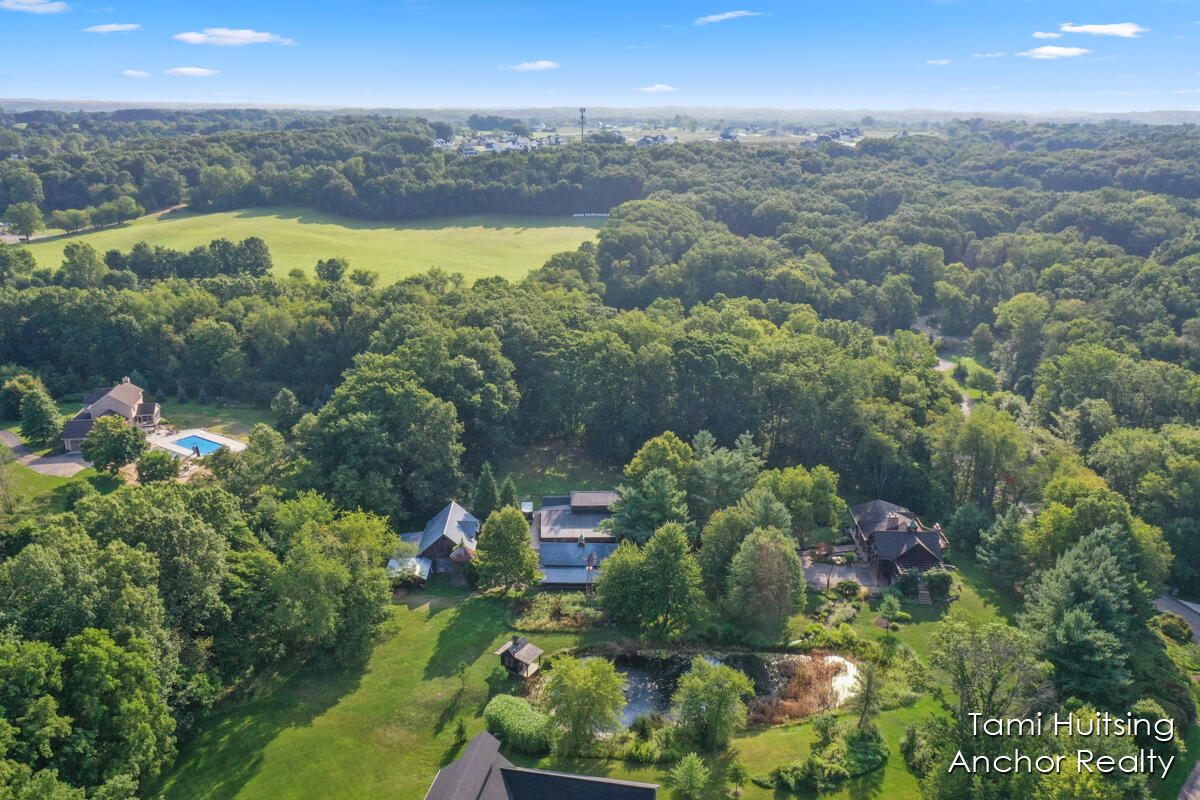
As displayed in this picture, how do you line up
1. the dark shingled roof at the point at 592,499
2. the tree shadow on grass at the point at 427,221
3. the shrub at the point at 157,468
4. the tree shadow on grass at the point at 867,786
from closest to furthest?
the tree shadow on grass at the point at 867,786
the shrub at the point at 157,468
the dark shingled roof at the point at 592,499
the tree shadow on grass at the point at 427,221

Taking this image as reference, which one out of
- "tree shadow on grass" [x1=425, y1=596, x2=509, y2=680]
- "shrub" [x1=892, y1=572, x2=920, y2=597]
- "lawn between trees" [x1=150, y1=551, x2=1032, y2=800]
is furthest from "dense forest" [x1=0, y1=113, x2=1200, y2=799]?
"shrub" [x1=892, y1=572, x2=920, y2=597]

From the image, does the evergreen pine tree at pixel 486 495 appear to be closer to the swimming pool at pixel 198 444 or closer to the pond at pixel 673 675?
the pond at pixel 673 675

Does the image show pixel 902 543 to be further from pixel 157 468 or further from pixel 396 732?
pixel 157 468

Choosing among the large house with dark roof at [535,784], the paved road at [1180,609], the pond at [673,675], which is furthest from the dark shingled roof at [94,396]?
the paved road at [1180,609]

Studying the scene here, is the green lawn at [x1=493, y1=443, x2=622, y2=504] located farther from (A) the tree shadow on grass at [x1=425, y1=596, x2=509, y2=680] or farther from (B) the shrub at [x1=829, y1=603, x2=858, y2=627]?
(B) the shrub at [x1=829, y1=603, x2=858, y2=627]

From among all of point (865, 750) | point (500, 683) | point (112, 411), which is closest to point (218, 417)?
point (112, 411)

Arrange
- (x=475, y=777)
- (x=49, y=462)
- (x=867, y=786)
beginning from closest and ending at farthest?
(x=475, y=777)
(x=867, y=786)
(x=49, y=462)
